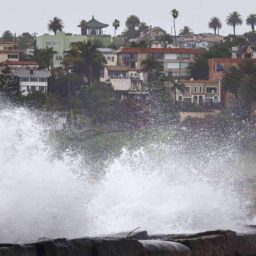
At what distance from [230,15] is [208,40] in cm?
1236

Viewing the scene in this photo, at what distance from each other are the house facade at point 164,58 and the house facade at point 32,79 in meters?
17.1

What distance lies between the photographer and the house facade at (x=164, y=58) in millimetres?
134375

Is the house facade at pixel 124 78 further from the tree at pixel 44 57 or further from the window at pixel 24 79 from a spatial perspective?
the window at pixel 24 79

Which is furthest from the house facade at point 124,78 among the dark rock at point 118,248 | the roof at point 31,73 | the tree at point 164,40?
the dark rock at point 118,248

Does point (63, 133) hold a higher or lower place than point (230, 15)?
lower

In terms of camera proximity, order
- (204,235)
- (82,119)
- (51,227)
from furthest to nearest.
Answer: (82,119)
(51,227)
(204,235)

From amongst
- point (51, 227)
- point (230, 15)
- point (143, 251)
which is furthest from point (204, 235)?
point (230, 15)

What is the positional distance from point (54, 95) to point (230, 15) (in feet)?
249

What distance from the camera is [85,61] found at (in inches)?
4936

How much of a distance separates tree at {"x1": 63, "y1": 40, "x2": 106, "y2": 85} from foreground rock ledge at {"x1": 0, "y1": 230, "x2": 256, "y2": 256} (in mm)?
107427

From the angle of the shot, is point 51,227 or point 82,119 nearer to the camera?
point 51,227

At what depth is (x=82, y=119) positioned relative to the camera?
105312 mm

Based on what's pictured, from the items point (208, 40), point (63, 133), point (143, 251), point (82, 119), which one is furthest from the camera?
point (208, 40)

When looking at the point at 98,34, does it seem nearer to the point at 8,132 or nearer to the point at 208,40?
the point at 208,40
